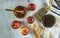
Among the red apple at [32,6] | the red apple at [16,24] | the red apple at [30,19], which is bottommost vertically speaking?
the red apple at [16,24]

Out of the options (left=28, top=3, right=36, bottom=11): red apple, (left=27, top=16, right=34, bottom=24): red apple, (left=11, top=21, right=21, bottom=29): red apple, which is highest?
(left=28, top=3, right=36, bottom=11): red apple

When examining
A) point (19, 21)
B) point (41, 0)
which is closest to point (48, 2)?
point (41, 0)

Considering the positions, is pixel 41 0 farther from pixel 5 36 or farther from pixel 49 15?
pixel 5 36

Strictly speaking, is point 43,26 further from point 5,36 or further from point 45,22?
point 5,36

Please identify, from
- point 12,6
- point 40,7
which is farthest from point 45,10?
point 12,6

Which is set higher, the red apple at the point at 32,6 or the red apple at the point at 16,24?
the red apple at the point at 32,6

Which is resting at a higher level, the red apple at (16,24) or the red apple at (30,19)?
the red apple at (30,19)

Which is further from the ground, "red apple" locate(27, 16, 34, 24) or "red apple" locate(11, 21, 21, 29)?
"red apple" locate(27, 16, 34, 24)

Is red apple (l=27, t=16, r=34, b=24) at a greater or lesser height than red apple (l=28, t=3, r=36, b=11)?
lesser

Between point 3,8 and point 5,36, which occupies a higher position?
point 3,8

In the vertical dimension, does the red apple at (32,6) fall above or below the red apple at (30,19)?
above
